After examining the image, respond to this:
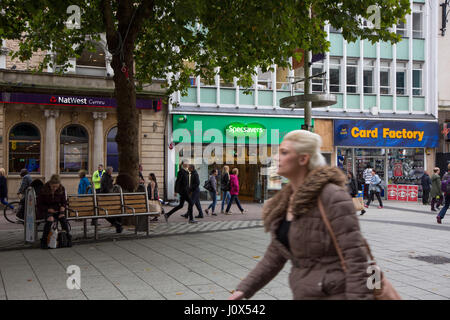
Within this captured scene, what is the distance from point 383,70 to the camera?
28.8 metres

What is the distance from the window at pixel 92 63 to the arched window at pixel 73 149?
9.22 feet

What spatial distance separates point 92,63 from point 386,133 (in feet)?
57.0

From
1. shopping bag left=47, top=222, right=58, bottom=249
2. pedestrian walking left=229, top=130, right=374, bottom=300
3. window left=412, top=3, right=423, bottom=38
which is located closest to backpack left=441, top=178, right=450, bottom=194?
shopping bag left=47, top=222, right=58, bottom=249

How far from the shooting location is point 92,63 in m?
23.3

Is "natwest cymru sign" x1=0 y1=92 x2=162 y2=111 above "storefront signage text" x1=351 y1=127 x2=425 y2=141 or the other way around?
above

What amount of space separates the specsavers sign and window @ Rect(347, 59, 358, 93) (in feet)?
7.24

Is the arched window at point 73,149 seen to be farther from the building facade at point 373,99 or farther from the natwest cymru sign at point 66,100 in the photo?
the building facade at point 373,99

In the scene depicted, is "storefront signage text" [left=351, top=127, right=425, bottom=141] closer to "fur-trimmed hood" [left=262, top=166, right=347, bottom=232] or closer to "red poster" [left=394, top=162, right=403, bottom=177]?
"red poster" [left=394, top=162, right=403, bottom=177]

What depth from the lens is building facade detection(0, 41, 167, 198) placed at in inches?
825

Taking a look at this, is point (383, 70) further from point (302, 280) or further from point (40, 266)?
point (302, 280)
